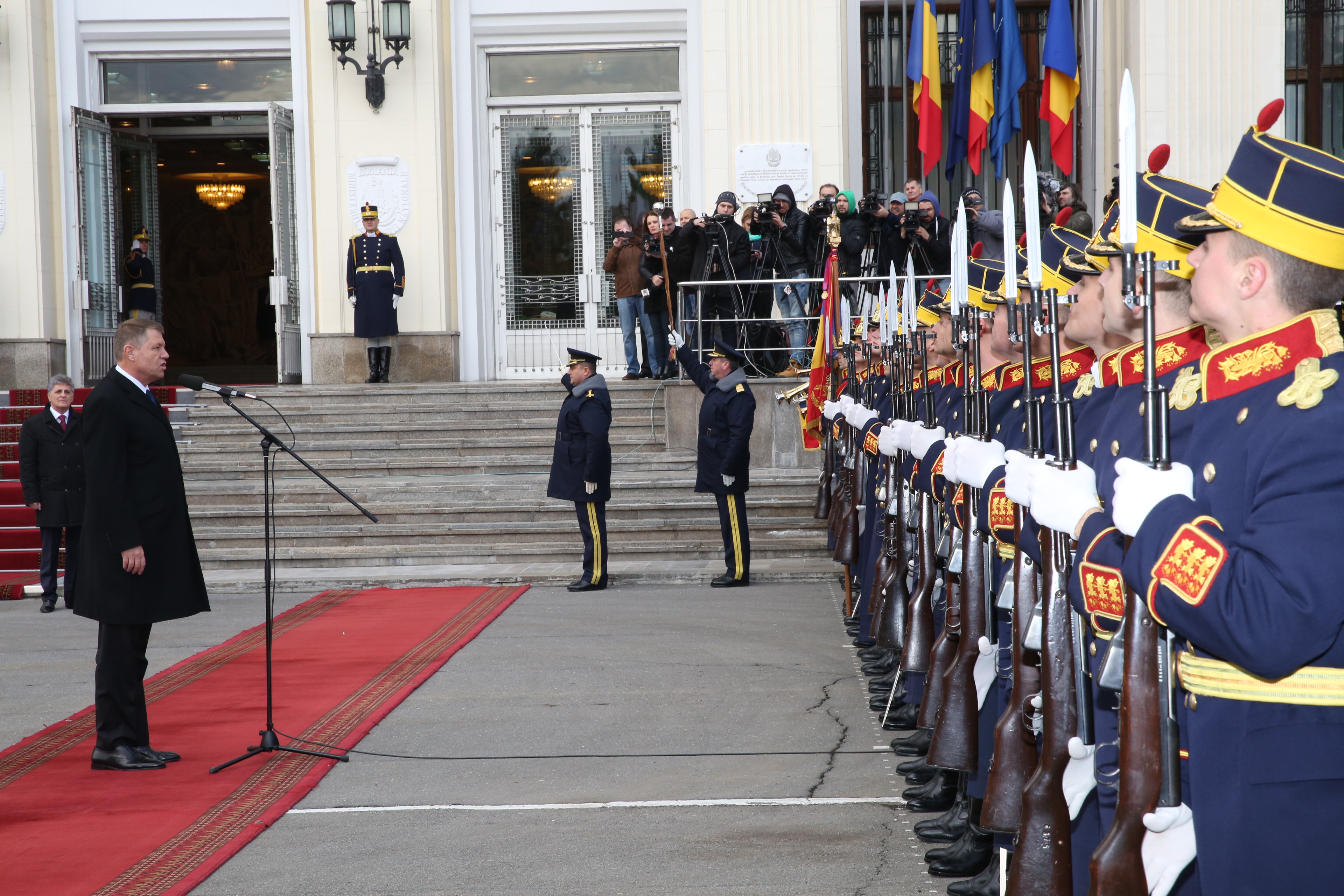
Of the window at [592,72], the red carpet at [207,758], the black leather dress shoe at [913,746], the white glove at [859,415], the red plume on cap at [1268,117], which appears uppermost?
the window at [592,72]

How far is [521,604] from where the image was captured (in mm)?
8453

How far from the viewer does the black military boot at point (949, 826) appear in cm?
377

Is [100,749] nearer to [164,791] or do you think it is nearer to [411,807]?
[164,791]

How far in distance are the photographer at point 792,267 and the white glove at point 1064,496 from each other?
9532 millimetres

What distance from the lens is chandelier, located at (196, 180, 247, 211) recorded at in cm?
2120

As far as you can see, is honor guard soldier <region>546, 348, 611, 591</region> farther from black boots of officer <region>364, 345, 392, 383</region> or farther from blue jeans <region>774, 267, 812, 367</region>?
black boots of officer <region>364, 345, 392, 383</region>

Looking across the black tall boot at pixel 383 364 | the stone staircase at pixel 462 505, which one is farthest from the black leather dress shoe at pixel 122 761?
the black tall boot at pixel 383 364

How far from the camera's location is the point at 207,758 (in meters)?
5.02

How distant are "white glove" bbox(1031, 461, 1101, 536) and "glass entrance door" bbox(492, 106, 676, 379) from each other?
13.0 meters

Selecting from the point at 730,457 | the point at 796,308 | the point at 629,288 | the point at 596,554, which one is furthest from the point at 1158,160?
the point at 629,288

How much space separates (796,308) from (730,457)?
3.41 meters

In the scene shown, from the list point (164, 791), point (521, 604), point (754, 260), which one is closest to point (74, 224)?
point (754, 260)

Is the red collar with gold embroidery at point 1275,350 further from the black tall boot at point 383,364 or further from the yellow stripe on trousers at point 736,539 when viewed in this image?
the black tall boot at point 383,364

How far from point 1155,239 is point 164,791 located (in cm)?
375
